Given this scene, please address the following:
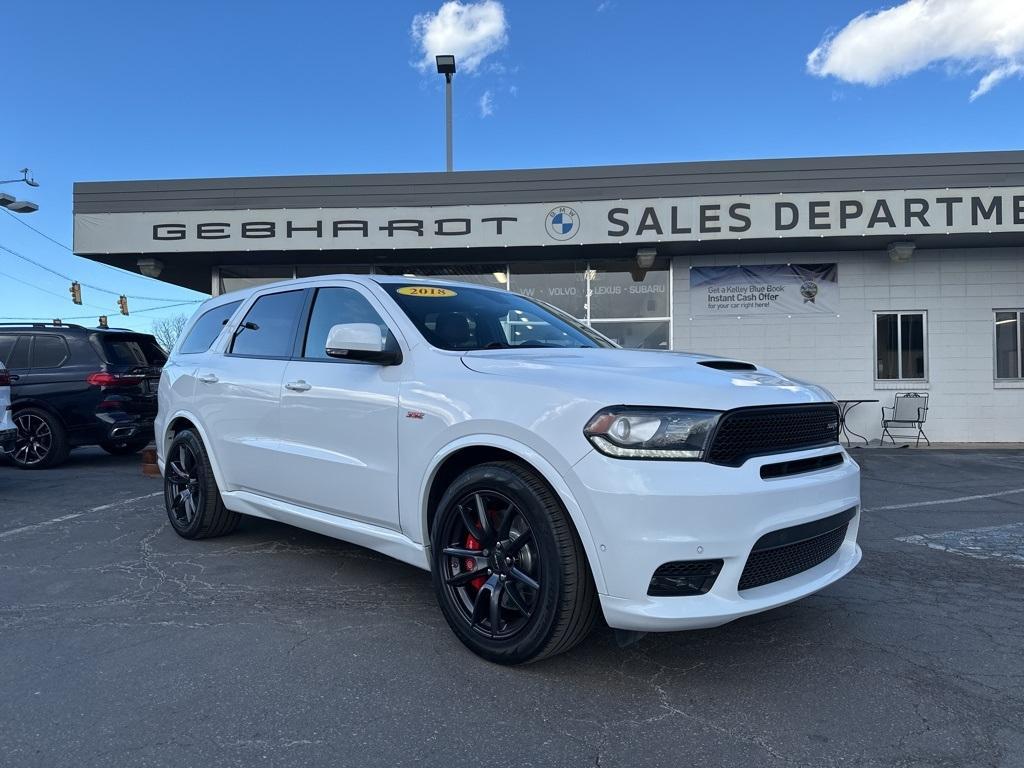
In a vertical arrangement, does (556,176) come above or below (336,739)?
above

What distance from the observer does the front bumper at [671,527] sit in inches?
96.1

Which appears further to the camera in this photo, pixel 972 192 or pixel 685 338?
pixel 685 338

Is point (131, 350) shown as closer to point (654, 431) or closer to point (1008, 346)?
point (654, 431)

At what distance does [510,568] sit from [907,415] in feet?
35.8

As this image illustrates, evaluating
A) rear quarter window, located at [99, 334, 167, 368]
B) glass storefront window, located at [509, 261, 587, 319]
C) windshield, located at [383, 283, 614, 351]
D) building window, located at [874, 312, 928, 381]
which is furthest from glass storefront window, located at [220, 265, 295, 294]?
building window, located at [874, 312, 928, 381]

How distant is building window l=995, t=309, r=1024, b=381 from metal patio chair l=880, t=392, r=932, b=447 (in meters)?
1.39

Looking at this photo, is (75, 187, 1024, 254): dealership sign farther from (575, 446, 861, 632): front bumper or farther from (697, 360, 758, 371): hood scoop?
(575, 446, 861, 632): front bumper

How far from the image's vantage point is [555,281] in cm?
1234

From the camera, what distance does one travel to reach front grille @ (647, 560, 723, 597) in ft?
8.11

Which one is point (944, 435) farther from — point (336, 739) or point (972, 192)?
point (336, 739)

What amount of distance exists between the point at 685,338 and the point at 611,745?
10405 millimetres

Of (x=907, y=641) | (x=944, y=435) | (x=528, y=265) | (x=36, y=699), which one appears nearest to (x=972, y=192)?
(x=944, y=435)

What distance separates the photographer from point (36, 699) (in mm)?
2641

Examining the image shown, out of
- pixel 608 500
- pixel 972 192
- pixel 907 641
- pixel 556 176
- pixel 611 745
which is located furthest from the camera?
pixel 556 176
